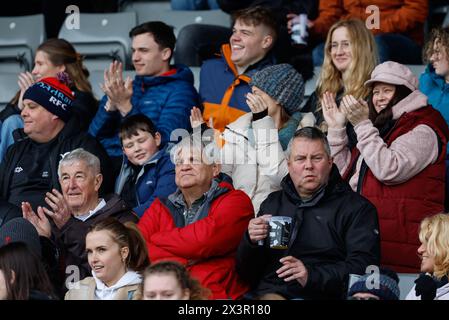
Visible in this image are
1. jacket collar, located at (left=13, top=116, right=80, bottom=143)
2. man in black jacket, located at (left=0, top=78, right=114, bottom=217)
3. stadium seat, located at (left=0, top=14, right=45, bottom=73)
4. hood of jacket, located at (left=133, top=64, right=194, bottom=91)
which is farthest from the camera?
stadium seat, located at (left=0, top=14, right=45, bottom=73)

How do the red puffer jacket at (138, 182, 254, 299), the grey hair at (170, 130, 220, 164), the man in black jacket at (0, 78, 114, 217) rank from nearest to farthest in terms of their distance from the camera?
the red puffer jacket at (138, 182, 254, 299) → the grey hair at (170, 130, 220, 164) → the man in black jacket at (0, 78, 114, 217)

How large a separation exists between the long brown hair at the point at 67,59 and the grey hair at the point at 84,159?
4.81ft

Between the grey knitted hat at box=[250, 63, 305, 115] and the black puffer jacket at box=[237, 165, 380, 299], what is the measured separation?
3.51 feet

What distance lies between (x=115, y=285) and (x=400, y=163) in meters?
1.64

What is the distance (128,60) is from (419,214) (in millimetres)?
3724

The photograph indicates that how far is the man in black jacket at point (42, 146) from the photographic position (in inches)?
316

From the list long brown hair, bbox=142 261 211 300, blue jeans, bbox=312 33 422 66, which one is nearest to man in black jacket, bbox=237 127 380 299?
long brown hair, bbox=142 261 211 300

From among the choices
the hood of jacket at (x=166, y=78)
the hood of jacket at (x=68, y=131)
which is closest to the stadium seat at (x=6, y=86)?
the hood of jacket at (x=68, y=131)

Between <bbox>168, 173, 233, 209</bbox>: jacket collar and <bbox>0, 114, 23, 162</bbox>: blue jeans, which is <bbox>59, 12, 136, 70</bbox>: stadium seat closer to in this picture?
<bbox>0, 114, 23, 162</bbox>: blue jeans

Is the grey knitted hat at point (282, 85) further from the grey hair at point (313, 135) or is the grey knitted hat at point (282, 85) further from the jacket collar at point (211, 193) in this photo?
the grey hair at point (313, 135)

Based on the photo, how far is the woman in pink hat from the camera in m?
6.99

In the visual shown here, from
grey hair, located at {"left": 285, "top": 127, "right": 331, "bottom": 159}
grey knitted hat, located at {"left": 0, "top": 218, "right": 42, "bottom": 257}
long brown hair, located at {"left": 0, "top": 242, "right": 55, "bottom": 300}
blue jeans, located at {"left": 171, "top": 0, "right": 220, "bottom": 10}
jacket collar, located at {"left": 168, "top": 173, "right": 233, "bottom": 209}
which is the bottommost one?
→ long brown hair, located at {"left": 0, "top": 242, "right": 55, "bottom": 300}

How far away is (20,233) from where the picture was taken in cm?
700

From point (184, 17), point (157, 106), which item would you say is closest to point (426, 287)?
point (157, 106)
